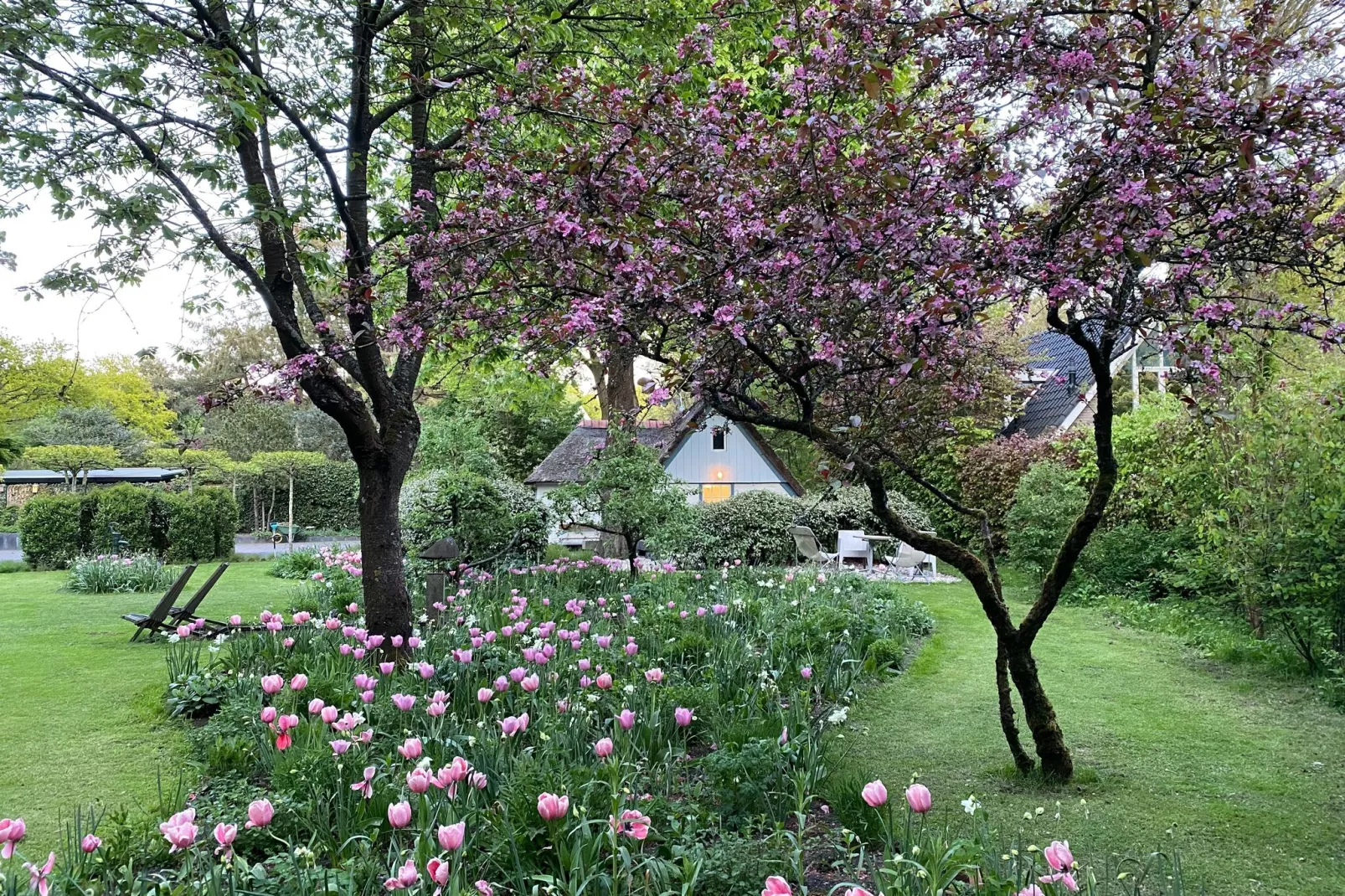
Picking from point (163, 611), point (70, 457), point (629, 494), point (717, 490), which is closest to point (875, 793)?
point (163, 611)

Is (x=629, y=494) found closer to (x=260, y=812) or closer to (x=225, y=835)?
(x=260, y=812)

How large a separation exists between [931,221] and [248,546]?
1920 cm

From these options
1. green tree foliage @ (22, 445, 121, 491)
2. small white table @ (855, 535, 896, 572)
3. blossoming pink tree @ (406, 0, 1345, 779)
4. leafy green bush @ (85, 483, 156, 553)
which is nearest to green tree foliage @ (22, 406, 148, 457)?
green tree foliage @ (22, 445, 121, 491)

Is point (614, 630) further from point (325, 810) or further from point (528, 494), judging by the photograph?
point (528, 494)

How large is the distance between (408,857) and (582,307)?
6.45 ft

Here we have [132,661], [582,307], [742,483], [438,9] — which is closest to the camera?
[582,307]

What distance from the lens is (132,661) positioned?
19.4 feet

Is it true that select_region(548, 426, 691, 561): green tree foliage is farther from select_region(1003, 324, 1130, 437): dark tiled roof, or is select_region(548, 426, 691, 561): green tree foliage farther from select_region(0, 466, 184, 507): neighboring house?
select_region(0, 466, 184, 507): neighboring house

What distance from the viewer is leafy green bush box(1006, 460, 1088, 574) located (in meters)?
A: 10.3

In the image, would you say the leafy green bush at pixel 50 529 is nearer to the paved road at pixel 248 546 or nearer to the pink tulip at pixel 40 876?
the paved road at pixel 248 546

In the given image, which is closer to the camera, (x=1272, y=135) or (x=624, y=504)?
(x=1272, y=135)

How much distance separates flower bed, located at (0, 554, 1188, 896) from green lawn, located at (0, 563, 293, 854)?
0.30 m

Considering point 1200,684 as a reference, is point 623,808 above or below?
above

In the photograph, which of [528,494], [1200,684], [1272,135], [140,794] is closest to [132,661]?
[140,794]
